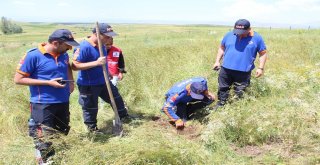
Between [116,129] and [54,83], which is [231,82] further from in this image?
[54,83]

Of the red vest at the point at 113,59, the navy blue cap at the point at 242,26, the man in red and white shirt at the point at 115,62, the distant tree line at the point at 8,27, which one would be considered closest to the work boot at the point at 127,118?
the man in red and white shirt at the point at 115,62

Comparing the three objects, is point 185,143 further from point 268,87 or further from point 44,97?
point 268,87

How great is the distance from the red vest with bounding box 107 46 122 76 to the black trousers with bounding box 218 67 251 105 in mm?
1720

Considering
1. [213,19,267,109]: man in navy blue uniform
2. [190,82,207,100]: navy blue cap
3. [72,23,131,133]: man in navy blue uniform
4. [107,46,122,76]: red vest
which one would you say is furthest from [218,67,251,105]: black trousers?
[72,23,131,133]: man in navy blue uniform

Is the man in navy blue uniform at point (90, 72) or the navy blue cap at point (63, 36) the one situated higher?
the navy blue cap at point (63, 36)

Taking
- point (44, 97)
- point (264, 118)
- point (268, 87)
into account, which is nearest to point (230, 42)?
point (268, 87)

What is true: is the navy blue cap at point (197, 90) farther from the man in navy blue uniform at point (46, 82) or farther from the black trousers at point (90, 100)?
the man in navy blue uniform at point (46, 82)

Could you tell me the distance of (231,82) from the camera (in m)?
5.23

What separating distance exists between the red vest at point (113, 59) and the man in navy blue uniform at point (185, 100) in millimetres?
1025

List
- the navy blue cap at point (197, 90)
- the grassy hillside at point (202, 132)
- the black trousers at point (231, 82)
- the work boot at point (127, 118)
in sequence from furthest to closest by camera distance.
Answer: the work boot at point (127, 118) < the black trousers at point (231, 82) < the navy blue cap at point (197, 90) < the grassy hillside at point (202, 132)

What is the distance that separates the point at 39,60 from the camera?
3221 millimetres

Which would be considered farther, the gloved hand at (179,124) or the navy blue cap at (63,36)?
the gloved hand at (179,124)

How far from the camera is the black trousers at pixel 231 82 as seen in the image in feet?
16.4

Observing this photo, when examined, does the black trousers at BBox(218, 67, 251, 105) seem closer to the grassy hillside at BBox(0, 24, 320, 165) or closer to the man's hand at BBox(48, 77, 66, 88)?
the grassy hillside at BBox(0, 24, 320, 165)
